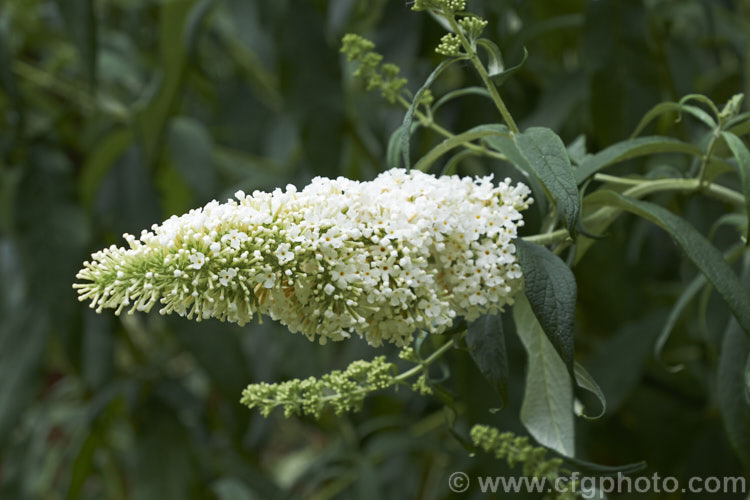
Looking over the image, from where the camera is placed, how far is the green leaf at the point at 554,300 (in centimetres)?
53

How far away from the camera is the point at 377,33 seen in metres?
1.34

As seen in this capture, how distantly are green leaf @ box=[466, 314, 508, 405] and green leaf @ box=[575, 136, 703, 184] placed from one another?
0.14 meters

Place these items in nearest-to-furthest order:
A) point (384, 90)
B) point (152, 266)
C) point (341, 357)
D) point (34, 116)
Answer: point (152, 266)
point (384, 90)
point (341, 357)
point (34, 116)

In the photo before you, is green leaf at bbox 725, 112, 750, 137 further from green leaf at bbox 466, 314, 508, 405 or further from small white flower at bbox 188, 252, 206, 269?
small white flower at bbox 188, 252, 206, 269

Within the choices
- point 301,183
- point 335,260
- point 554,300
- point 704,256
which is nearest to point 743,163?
point 704,256

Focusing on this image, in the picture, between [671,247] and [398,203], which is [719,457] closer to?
[671,247]

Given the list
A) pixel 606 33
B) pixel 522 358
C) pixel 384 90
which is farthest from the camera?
pixel 522 358

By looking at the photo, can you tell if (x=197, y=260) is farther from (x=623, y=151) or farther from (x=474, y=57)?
(x=623, y=151)

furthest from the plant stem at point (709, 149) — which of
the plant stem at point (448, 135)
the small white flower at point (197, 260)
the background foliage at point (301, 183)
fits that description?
the small white flower at point (197, 260)

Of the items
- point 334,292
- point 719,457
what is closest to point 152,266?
point 334,292

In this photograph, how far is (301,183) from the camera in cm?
149

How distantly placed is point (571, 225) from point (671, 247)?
0.99 metres

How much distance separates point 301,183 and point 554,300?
39.9 inches

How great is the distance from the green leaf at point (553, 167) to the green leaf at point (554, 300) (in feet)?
0.12
